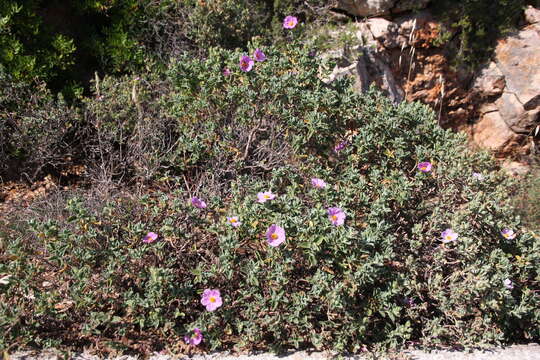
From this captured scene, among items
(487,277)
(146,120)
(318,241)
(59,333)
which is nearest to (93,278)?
(59,333)

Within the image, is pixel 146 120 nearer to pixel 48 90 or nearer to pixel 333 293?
pixel 48 90

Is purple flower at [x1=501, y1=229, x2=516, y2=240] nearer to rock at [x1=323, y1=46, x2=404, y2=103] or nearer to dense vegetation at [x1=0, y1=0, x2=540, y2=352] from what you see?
dense vegetation at [x1=0, y1=0, x2=540, y2=352]

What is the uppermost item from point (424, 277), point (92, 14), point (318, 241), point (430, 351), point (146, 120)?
point (92, 14)

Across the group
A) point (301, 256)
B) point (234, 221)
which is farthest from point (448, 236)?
point (234, 221)

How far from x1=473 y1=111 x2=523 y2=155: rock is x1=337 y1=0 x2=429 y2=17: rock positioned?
1.41 m

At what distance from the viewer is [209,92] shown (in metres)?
3.48

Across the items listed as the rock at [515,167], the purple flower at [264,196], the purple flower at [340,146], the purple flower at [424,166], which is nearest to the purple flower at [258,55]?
the purple flower at [340,146]

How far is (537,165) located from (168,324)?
407 centimetres

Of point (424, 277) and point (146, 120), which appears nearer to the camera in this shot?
point (424, 277)

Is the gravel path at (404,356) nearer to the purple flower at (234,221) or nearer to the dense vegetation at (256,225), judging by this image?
the dense vegetation at (256,225)

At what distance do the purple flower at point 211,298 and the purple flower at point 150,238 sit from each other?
381 millimetres

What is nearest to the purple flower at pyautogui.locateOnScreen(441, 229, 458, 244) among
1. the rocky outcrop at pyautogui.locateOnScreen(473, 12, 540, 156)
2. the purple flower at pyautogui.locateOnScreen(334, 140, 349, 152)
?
the purple flower at pyautogui.locateOnScreen(334, 140, 349, 152)

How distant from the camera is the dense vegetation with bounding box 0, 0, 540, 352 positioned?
8.54ft

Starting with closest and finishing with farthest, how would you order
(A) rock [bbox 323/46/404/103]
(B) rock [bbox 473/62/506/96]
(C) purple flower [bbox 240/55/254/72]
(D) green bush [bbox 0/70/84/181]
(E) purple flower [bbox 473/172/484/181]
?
(E) purple flower [bbox 473/172/484/181], (C) purple flower [bbox 240/55/254/72], (D) green bush [bbox 0/70/84/181], (A) rock [bbox 323/46/404/103], (B) rock [bbox 473/62/506/96]
